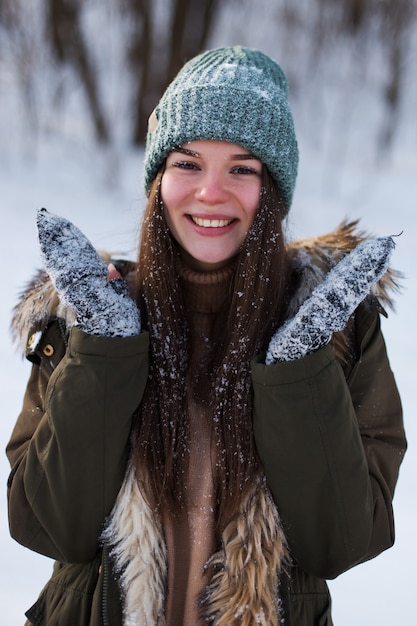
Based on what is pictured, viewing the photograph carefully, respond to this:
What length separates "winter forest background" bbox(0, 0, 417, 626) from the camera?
613 centimetres

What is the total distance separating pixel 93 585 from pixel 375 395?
76 centimetres

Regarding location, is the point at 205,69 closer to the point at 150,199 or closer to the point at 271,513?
the point at 150,199

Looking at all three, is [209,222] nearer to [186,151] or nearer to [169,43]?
[186,151]

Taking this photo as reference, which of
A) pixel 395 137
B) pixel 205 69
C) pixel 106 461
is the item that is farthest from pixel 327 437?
pixel 395 137

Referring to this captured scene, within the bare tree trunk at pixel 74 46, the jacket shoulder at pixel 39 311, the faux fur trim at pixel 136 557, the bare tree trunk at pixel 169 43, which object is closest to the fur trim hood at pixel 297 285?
the jacket shoulder at pixel 39 311

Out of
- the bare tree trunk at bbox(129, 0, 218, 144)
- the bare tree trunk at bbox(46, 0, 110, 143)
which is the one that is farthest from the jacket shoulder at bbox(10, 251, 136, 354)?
the bare tree trunk at bbox(129, 0, 218, 144)

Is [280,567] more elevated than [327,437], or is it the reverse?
[327,437]

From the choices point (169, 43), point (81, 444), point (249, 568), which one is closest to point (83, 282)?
point (81, 444)

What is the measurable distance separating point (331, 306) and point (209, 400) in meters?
0.38

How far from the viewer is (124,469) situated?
1644mm

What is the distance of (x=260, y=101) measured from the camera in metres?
1.76

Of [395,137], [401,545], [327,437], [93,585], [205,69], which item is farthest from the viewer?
[395,137]

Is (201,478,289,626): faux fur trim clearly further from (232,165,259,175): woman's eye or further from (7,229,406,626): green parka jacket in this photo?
(232,165,259,175): woman's eye

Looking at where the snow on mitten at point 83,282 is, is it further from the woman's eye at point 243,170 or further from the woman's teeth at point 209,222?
the woman's eye at point 243,170
